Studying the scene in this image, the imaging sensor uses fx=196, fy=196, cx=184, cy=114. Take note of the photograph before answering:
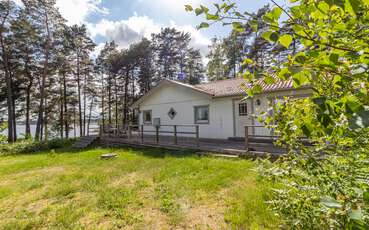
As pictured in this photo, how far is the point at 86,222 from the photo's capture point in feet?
11.2

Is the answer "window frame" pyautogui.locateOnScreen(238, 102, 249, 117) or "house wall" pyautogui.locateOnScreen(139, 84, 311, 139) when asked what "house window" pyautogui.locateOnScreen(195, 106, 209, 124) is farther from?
"window frame" pyautogui.locateOnScreen(238, 102, 249, 117)

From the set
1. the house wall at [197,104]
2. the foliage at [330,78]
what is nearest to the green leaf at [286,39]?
the foliage at [330,78]

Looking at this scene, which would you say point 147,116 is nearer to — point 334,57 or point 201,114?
point 201,114

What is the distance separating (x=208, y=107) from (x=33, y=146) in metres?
12.0

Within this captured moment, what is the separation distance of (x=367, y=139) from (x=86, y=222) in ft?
13.0

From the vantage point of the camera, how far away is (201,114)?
36.1ft

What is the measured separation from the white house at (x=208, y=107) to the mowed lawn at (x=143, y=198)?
329 cm

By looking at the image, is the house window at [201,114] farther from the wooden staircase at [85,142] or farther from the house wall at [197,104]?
the wooden staircase at [85,142]

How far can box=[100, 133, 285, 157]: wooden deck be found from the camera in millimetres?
6715

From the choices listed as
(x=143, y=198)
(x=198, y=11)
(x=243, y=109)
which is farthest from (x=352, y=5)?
(x=243, y=109)

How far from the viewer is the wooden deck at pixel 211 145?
6.71 metres

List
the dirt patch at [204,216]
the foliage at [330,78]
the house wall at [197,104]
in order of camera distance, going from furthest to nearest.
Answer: the house wall at [197,104] → the dirt patch at [204,216] → the foliage at [330,78]

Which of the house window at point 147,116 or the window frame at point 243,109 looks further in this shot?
the house window at point 147,116

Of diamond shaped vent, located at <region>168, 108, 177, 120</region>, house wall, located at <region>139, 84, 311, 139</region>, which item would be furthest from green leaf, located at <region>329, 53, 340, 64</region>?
diamond shaped vent, located at <region>168, 108, 177, 120</region>
